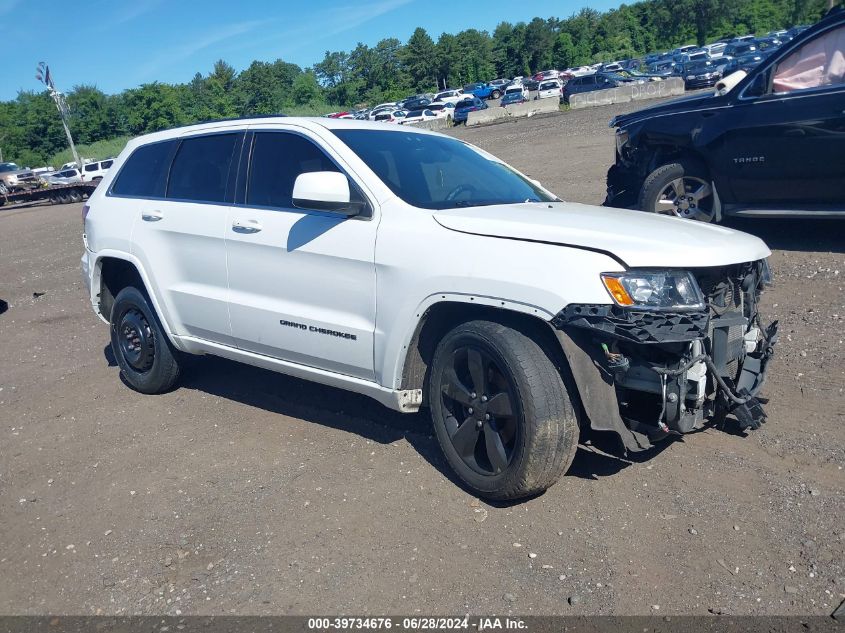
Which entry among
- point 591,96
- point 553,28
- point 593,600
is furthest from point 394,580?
point 553,28

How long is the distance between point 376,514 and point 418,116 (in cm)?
4499

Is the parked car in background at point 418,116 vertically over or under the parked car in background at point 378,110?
under

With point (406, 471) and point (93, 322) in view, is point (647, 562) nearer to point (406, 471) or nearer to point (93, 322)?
point (406, 471)

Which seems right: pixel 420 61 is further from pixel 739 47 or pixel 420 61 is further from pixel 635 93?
pixel 635 93

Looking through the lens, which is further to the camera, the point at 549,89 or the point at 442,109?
the point at 549,89

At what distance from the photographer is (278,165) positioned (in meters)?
4.75

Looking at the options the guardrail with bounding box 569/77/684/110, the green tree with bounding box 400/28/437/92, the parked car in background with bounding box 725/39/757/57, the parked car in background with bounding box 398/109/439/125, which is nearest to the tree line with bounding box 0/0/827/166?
the green tree with bounding box 400/28/437/92

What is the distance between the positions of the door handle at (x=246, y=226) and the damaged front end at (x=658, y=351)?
6.95 feet

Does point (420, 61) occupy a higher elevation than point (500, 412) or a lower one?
higher

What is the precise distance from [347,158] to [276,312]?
3.32ft

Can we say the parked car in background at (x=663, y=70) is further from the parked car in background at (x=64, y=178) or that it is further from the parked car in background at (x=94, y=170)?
the parked car in background at (x=64, y=178)

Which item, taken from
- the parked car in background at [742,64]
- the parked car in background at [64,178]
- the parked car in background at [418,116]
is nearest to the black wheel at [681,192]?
the parked car in background at [742,64]

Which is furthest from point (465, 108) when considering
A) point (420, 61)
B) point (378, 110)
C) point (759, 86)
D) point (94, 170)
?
point (420, 61)

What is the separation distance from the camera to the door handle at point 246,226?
4.66 meters
